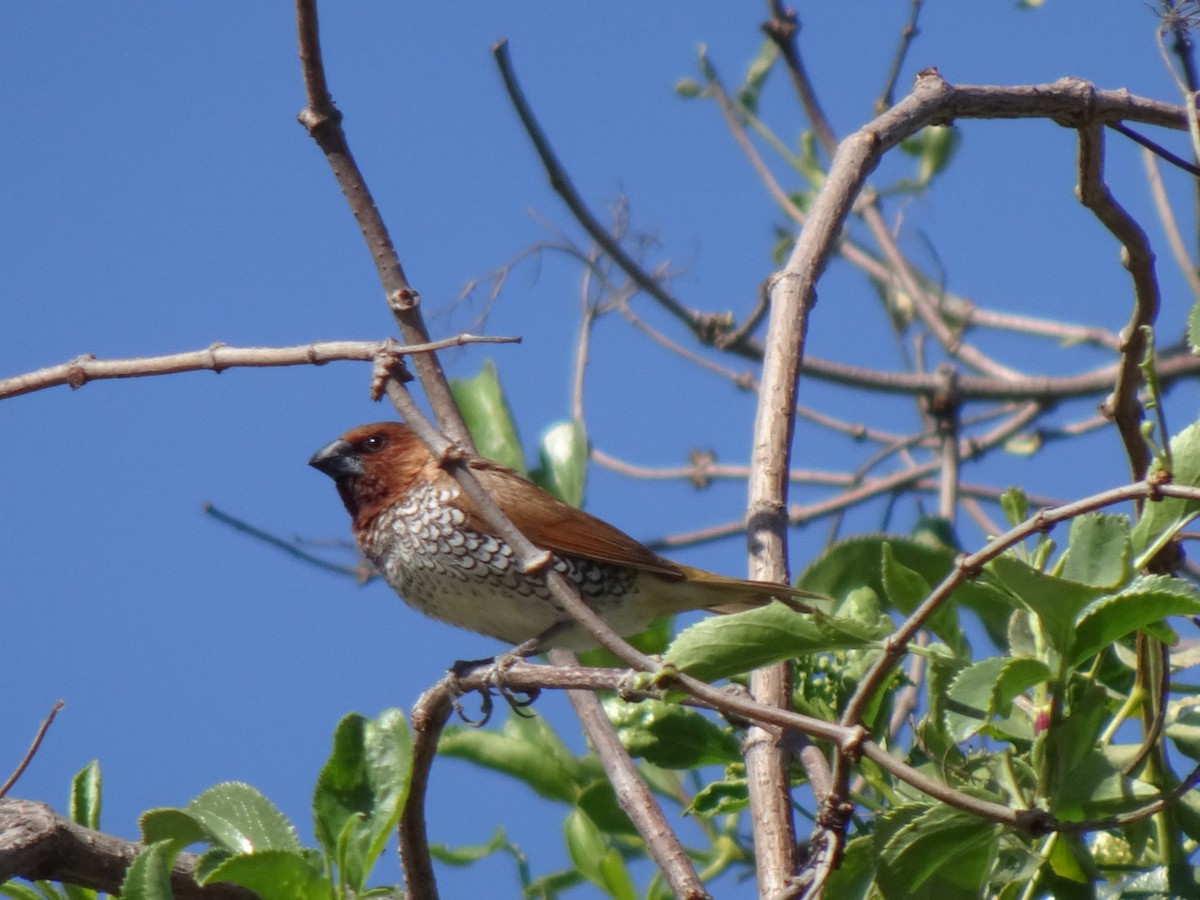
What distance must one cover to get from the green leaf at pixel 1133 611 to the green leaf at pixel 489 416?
210 cm

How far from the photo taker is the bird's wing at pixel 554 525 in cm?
415

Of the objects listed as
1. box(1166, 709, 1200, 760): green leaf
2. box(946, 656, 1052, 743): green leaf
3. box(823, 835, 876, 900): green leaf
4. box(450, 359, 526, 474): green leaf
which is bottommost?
box(823, 835, 876, 900): green leaf

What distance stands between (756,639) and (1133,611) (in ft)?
1.42

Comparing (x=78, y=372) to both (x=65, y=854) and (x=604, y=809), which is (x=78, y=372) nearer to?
(x=65, y=854)

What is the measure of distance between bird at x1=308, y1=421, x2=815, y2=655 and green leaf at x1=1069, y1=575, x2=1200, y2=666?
2260 mm

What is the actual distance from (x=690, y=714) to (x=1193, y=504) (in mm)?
1027

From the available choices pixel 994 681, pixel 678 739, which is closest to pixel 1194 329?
pixel 994 681

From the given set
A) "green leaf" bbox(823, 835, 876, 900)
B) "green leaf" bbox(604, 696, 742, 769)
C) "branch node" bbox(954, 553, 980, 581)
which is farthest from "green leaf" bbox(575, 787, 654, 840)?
"branch node" bbox(954, 553, 980, 581)

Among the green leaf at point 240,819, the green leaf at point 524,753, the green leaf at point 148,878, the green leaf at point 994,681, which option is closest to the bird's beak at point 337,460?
the green leaf at point 524,753

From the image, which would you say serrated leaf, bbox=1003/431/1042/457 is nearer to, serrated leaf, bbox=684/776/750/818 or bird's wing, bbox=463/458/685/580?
bird's wing, bbox=463/458/685/580

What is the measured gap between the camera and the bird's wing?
13.6 feet

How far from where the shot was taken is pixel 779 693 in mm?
2305

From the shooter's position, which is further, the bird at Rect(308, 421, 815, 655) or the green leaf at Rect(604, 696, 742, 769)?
the bird at Rect(308, 421, 815, 655)

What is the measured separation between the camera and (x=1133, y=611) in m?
1.65
